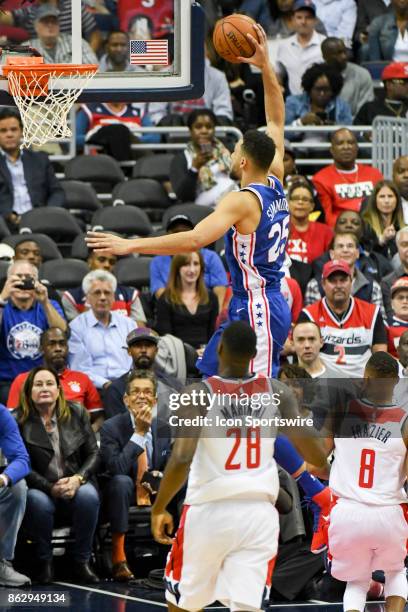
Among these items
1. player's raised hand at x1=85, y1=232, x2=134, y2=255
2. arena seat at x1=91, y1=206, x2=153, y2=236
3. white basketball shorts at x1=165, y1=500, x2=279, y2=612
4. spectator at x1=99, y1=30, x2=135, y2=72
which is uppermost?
spectator at x1=99, y1=30, x2=135, y2=72

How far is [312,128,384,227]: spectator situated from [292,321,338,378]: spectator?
291cm

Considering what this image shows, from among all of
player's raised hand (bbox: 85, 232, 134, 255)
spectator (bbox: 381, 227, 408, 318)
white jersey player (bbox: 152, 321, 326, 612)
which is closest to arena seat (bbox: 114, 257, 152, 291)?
spectator (bbox: 381, 227, 408, 318)

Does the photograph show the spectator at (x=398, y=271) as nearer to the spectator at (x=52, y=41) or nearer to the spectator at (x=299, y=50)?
the spectator at (x=52, y=41)

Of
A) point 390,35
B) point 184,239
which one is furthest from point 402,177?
point 184,239

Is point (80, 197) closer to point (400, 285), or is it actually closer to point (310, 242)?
point (310, 242)

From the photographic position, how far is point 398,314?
484 inches

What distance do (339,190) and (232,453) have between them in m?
7.41

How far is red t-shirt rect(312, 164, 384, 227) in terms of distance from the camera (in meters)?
14.2

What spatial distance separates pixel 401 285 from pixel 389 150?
309cm

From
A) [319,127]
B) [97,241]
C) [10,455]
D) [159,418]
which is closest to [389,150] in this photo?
[319,127]

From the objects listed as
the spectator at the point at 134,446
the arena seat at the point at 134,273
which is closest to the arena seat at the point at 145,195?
→ the arena seat at the point at 134,273

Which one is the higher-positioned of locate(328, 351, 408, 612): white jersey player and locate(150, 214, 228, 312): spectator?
locate(150, 214, 228, 312): spectator

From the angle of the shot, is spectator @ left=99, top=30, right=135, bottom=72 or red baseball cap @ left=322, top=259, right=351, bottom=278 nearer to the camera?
red baseball cap @ left=322, top=259, right=351, bottom=278

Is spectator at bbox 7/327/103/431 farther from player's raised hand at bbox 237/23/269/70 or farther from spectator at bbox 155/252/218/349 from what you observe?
player's raised hand at bbox 237/23/269/70
